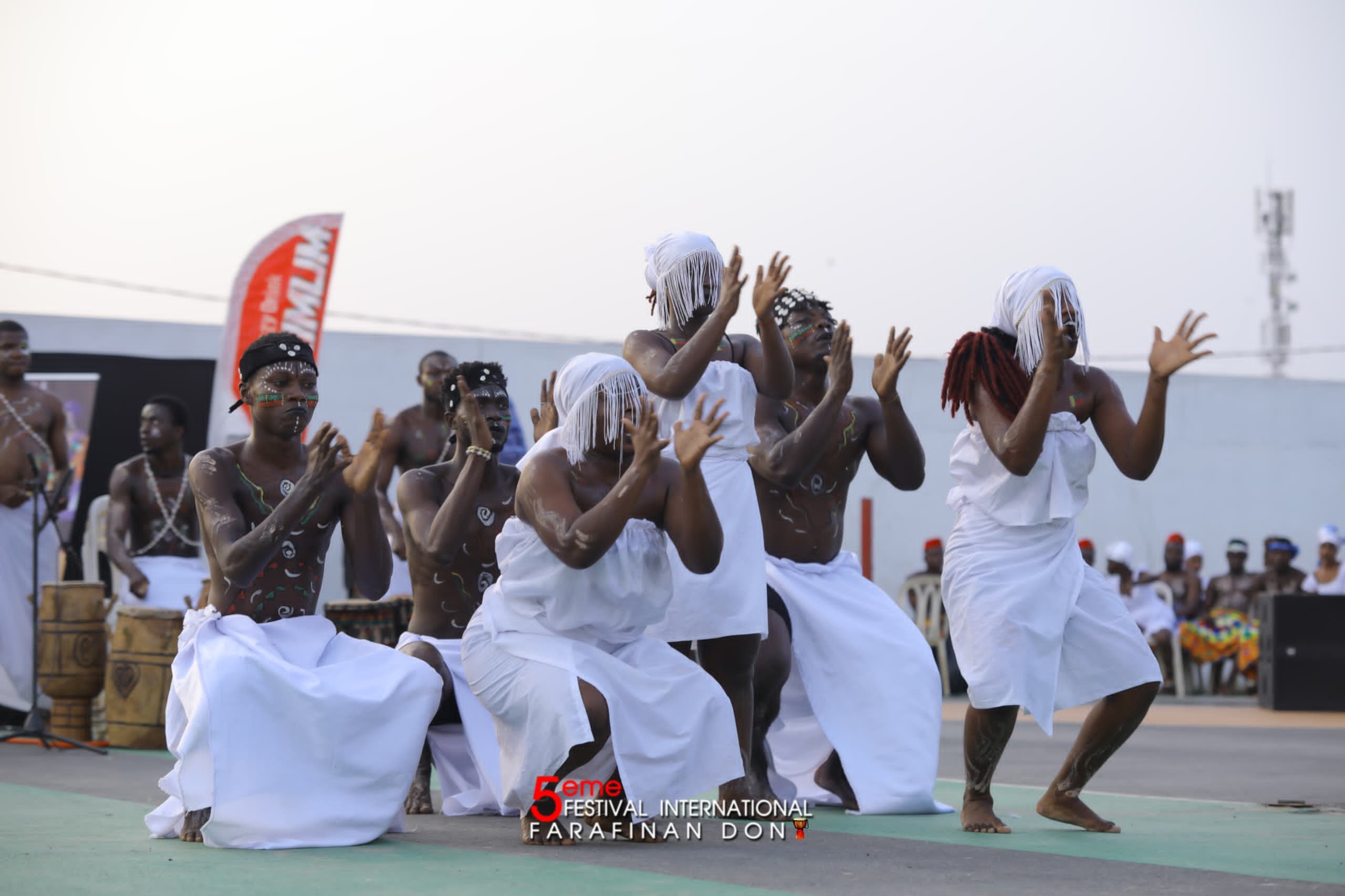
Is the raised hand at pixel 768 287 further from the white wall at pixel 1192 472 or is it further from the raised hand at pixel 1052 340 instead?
the white wall at pixel 1192 472

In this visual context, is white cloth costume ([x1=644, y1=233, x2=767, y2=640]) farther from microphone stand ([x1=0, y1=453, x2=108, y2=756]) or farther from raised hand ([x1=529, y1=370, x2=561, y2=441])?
microphone stand ([x1=0, y1=453, x2=108, y2=756])

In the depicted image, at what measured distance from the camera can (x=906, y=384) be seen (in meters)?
19.0

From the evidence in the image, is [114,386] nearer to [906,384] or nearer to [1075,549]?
[1075,549]

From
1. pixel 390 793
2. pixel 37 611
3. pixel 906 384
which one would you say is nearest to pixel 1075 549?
pixel 390 793

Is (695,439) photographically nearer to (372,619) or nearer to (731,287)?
(731,287)

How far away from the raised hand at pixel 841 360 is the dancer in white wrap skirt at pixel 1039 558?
1.40 ft

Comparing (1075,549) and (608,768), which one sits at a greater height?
(1075,549)

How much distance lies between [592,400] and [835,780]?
A: 222 cm

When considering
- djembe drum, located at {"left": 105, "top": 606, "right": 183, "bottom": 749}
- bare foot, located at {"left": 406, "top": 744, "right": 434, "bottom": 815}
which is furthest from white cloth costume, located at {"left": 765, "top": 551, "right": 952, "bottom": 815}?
djembe drum, located at {"left": 105, "top": 606, "right": 183, "bottom": 749}

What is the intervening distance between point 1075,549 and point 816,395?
1.42 metres

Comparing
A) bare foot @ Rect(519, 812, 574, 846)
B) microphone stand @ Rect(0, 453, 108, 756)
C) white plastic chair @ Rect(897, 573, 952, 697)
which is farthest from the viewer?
white plastic chair @ Rect(897, 573, 952, 697)

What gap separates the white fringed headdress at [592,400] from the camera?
5242mm

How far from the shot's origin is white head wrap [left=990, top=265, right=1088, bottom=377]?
575 cm

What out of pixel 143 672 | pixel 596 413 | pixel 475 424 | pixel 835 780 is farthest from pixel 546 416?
pixel 143 672
